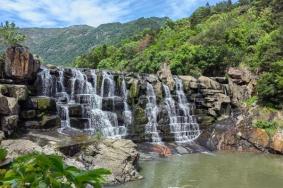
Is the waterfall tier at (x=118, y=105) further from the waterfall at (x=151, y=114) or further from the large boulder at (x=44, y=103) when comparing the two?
the large boulder at (x=44, y=103)

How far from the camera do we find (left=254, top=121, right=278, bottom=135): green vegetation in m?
29.5

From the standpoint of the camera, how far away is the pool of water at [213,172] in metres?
18.8

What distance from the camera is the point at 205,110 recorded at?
34625 mm

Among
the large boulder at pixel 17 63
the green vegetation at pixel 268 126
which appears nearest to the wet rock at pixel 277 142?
the green vegetation at pixel 268 126

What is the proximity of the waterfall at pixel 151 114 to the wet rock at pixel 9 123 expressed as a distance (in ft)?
34.5

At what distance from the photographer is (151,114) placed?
31.8 metres

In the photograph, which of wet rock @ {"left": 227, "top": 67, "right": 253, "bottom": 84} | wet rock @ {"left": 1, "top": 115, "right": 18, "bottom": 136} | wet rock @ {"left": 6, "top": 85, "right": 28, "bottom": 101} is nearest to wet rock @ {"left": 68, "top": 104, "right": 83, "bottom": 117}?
wet rock @ {"left": 6, "top": 85, "right": 28, "bottom": 101}

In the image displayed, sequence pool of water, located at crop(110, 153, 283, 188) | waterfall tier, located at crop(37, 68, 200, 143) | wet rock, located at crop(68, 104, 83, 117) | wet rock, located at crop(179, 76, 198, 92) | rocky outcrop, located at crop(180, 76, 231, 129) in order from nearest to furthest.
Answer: pool of water, located at crop(110, 153, 283, 188)
wet rock, located at crop(68, 104, 83, 117)
waterfall tier, located at crop(37, 68, 200, 143)
rocky outcrop, located at crop(180, 76, 231, 129)
wet rock, located at crop(179, 76, 198, 92)

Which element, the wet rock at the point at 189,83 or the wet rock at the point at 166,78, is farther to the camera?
the wet rock at the point at 189,83

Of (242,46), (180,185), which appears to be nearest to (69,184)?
(180,185)

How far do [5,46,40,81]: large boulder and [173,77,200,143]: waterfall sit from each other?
Result: 38.4 feet

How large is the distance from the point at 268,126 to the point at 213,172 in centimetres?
1038

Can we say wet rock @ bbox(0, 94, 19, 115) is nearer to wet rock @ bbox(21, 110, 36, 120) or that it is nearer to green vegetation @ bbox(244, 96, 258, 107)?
wet rock @ bbox(21, 110, 36, 120)

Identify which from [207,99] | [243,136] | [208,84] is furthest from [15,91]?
[208,84]
